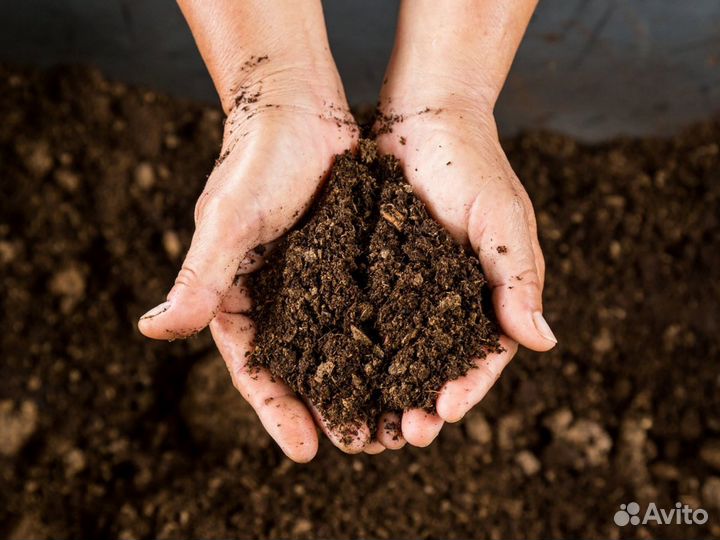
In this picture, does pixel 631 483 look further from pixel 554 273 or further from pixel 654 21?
pixel 654 21

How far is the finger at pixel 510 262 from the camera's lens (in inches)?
54.1

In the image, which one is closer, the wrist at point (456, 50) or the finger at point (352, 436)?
the finger at point (352, 436)

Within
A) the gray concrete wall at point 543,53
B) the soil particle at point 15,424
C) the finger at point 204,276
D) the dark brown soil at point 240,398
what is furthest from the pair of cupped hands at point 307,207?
the soil particle at point 15,424

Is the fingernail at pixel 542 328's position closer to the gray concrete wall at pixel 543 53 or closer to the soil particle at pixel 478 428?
the soil particle at pixel 478 428

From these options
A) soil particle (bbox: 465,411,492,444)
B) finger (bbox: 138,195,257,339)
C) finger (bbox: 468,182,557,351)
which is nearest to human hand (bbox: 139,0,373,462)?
finger (bbox: 138,195,257,339)

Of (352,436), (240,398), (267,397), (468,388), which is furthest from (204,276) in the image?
(240,398)

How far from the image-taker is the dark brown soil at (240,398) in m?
1.96

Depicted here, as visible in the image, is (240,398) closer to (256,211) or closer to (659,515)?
(256,211)

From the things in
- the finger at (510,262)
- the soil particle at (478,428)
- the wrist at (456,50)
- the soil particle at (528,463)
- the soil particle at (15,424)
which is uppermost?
the wrist at (456,50)

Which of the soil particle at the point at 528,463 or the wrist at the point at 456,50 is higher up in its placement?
the wrist at the point at 456,50

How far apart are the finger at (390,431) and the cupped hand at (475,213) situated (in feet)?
0.10

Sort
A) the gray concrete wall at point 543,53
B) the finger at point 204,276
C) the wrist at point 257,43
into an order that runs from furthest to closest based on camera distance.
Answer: the gray concrete wall at point 543,53, the wrist at point 257,43, the finger at point 204,276

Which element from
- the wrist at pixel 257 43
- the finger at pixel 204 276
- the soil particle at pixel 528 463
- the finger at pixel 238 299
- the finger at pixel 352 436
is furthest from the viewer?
the soil particle at pixel 528 463

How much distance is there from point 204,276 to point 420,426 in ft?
1.70
